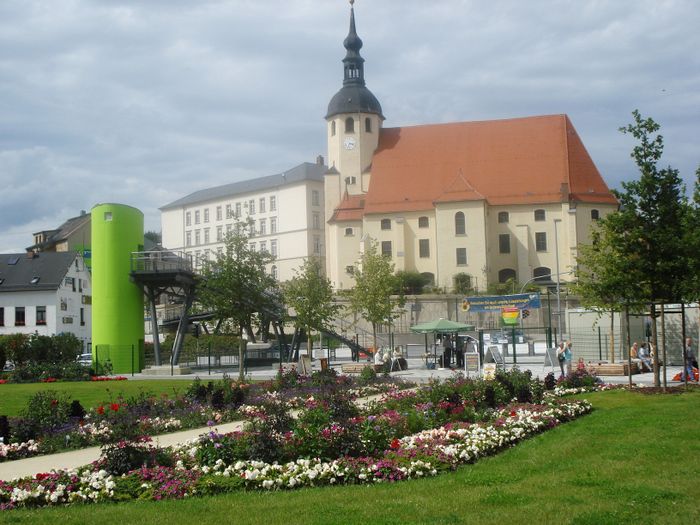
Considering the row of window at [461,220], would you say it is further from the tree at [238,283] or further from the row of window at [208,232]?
the tree at [238,283]

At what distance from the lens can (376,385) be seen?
2589 centimetres

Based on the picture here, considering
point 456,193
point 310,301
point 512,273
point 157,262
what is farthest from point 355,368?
point 512,273

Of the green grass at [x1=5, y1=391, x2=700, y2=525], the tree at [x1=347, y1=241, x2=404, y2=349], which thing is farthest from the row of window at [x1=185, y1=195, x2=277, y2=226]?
the green grass at [x1=5, y1=391, x2=700, y2=525]

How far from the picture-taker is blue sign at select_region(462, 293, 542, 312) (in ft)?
127

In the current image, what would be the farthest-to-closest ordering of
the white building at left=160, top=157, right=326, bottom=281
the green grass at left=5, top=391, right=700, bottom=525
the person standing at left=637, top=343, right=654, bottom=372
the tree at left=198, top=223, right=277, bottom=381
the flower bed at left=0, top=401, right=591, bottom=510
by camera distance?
the white building at left=160, top=157, right=326, bottom=281, the tree at left=198, top=223, right=277, bottom=381, the person standing at left=637, top=343, right=654, bottom=372, the flower bed at left=0, top=401, right=591, bottom=510, the green grass at left=5, top=391, right=700, bottom=525

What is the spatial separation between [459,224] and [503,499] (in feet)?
240

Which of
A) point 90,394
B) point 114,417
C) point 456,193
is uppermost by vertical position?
point 456,193

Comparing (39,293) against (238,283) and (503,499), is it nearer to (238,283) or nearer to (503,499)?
(238,283)

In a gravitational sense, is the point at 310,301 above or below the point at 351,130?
below

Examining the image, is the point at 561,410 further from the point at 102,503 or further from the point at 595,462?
the point at 102,503

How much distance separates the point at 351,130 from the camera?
90.1 meters

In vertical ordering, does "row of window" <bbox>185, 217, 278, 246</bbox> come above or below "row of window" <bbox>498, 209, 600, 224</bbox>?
above

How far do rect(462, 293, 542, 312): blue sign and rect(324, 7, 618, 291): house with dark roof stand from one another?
38.4 m

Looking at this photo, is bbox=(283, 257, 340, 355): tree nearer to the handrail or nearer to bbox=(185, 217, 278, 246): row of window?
the handrail
